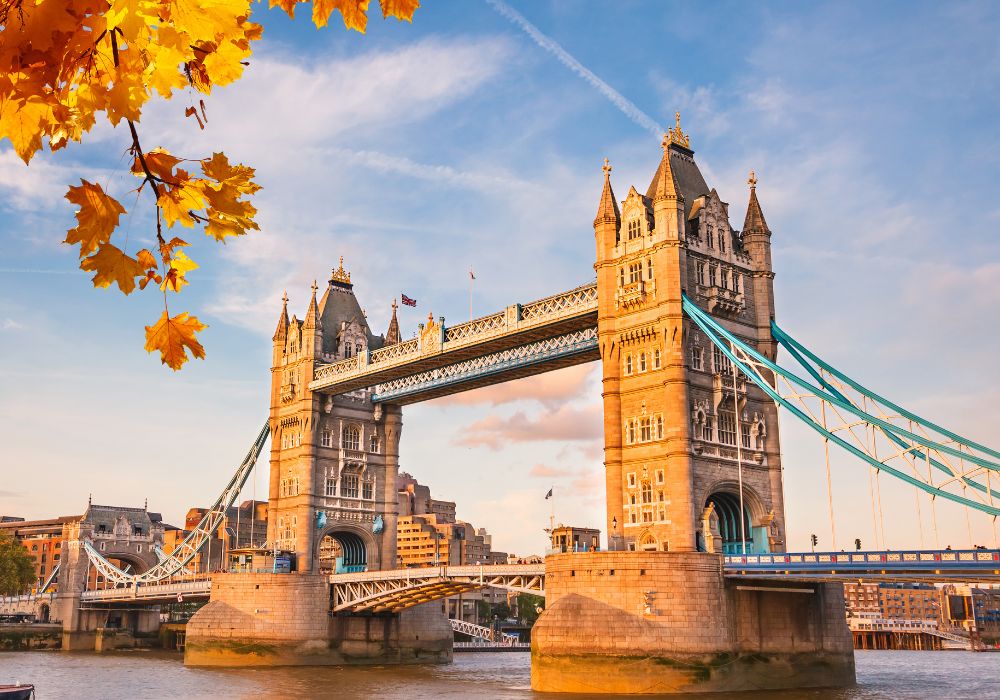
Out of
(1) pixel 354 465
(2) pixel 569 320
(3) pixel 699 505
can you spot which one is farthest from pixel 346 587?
(3) pixel 699 505

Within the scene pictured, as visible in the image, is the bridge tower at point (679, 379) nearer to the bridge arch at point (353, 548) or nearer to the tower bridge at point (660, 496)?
the tower bridge at point (660, 496)

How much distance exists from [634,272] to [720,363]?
5657 millimetres

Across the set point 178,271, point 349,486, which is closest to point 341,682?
point 349,486

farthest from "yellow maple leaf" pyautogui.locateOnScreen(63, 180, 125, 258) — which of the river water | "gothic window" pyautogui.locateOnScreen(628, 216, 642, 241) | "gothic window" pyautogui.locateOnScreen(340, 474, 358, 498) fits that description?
"gothic window" pyautogui.locateOnScreen(340, 474, 358, 498)

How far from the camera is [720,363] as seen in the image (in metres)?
47.8

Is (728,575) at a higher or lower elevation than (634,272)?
lower

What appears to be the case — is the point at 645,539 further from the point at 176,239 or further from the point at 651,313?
the point at 176,239

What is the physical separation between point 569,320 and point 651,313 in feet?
21.4

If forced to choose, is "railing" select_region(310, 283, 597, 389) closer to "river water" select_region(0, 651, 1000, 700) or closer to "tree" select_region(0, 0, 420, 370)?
"river water" select_region(0, 651, 1000, 700)

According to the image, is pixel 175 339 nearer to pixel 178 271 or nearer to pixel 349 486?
pixel 178 271

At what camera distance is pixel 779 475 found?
48.1 metres

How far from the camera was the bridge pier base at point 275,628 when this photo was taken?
61188 mm

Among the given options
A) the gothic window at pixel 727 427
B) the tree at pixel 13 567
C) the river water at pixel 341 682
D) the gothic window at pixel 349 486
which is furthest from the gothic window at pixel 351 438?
the tree at pixel 13 567

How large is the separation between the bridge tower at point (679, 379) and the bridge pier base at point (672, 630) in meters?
2.76
